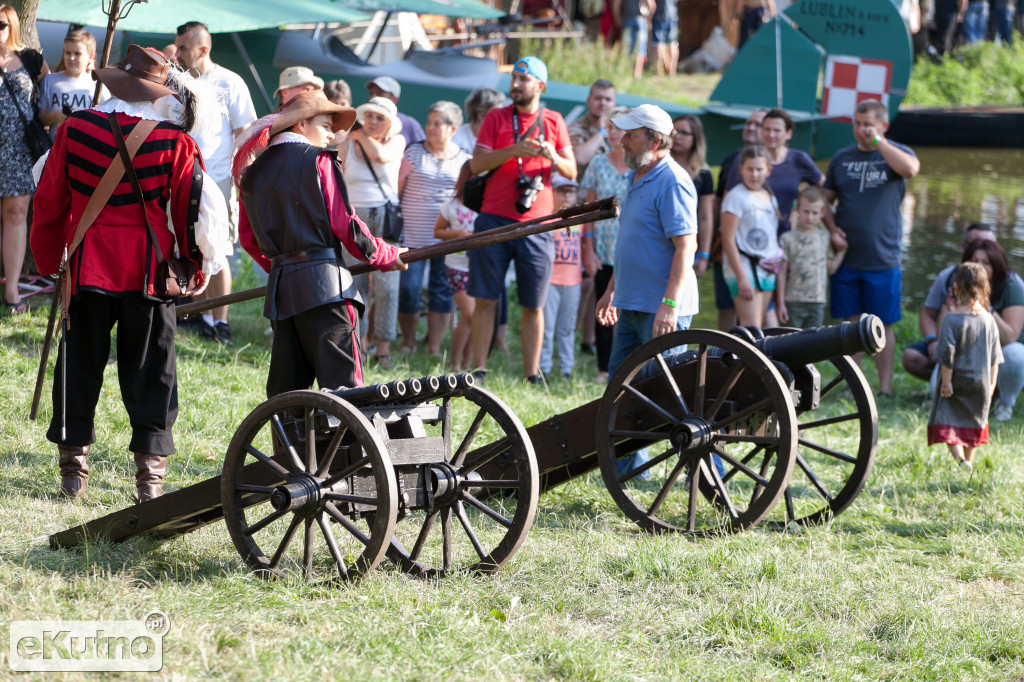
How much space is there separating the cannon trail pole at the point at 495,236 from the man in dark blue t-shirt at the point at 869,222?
11.9ft

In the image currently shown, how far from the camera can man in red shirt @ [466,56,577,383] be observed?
7.61 m

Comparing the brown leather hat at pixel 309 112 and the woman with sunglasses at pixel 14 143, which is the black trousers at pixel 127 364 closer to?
the brown leather hat at pixel 309 112

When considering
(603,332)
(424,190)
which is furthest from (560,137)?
(603,332)

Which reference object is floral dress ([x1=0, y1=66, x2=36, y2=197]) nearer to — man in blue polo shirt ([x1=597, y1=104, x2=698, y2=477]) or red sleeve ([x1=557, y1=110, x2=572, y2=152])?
red sleeve ([x1=557, y1=110, x2=572, y2=152])

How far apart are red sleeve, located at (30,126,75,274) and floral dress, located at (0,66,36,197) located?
2.98 m

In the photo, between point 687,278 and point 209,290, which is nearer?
point 687,278

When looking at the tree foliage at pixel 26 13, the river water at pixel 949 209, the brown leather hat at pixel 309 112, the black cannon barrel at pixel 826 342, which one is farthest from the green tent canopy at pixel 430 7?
the black cannon barrel at pixel 826 342

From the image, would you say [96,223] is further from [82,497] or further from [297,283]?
[82,497]

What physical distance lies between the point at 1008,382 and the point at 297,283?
17.3ft

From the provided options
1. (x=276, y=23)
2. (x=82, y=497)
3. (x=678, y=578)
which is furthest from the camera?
(x=276, y=23)

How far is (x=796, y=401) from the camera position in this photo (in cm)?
505

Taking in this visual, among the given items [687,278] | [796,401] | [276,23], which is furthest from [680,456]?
[276,23]

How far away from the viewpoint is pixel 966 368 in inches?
261

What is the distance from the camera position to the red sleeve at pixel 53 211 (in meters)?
4.88
